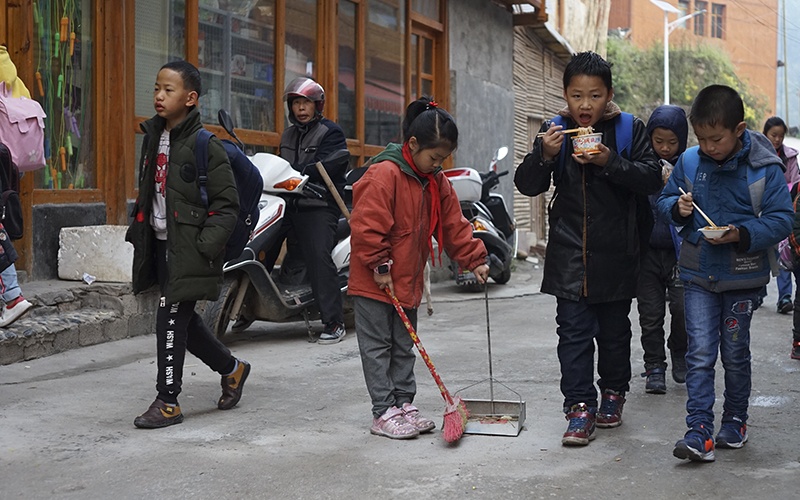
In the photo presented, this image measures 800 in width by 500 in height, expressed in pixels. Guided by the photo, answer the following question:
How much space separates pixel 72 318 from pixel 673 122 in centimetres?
424

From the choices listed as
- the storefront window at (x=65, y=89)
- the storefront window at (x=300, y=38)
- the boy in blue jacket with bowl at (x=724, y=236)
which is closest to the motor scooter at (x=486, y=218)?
the storefront window at (x=300, y=38)

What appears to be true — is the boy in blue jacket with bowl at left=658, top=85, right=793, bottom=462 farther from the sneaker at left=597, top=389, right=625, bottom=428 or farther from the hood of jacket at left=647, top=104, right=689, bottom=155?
the hood of jacket at left=647, top=104, right=689, bottom=155

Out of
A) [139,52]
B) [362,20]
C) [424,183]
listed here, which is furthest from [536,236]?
[424,183]

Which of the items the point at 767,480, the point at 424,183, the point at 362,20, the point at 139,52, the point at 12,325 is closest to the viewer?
the point at 767,480

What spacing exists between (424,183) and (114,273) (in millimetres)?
3588

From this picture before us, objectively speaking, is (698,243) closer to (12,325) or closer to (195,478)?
(195,478)

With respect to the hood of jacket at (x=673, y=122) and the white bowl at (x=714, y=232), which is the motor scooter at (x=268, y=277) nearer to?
the hood of jacket at (x=673, y=122)

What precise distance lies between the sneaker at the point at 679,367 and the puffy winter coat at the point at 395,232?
1.94m

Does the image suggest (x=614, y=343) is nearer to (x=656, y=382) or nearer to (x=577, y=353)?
(x=577, y=353)

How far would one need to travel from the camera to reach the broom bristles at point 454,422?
4.81 meters

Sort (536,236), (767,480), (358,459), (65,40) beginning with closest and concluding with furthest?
(767,480) < (358,459) < (65,40) < (536,236)

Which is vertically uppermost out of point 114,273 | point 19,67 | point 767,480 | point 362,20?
point 362,20

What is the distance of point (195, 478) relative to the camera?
14.1ft

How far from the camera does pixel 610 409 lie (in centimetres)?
527
